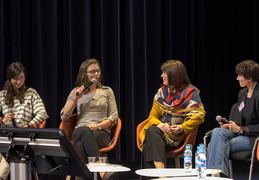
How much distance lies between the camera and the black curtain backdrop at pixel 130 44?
5082 mm

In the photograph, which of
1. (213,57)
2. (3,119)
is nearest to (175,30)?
(213,57)

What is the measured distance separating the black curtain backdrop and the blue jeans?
60.0 inches

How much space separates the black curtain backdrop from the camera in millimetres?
5082

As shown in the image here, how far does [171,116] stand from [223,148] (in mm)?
638

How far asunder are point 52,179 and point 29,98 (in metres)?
1.07

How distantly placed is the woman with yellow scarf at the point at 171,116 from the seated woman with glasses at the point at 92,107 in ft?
1.20

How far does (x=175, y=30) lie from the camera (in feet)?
19.1

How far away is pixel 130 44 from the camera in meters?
5.48

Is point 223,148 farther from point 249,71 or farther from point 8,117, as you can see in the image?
point 8,117

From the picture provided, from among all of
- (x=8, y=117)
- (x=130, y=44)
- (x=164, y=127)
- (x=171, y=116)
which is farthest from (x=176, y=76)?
(x=8, y=117)

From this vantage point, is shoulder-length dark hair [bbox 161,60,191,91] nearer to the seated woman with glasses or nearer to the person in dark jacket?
the person in dark jacket

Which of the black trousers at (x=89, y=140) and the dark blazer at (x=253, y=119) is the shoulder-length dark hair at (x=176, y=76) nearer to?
the dark blazer at (x=253, y=119)

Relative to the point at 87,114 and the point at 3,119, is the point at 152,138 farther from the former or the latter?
the point at 3,119

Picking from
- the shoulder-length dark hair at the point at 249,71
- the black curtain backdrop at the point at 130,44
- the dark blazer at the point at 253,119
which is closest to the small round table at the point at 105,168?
the dark blazer at the point at 253,119
